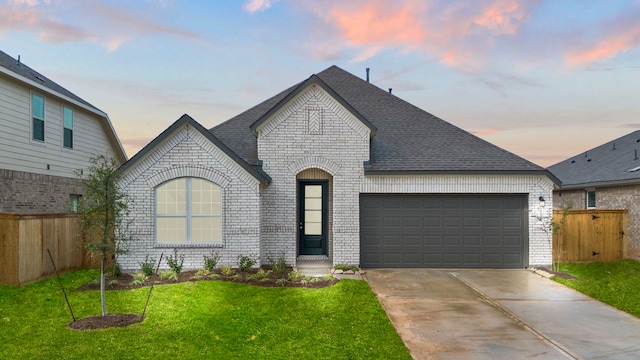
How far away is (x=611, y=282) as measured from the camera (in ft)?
40.8

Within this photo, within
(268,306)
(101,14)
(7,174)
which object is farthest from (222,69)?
(268,306)

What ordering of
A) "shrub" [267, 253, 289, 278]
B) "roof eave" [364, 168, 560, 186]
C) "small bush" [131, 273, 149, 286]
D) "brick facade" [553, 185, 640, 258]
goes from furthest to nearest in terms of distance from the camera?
"brick facade" [553, 185, 640, 258] → "roof eave" [364, 168, 560, 186] → "shrub" [267, 253, 289, 278] → "small bush" [131, 273, 149, 286]

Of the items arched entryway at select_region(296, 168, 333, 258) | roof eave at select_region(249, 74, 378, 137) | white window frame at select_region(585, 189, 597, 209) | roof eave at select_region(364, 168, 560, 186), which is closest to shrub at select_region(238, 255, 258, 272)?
arched entryway at select_region(296, 168, 333, 258)

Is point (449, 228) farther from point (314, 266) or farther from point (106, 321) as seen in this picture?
point (106, 321)

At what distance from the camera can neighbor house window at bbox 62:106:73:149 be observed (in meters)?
17.4

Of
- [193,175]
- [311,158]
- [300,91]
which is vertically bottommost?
[193,175]

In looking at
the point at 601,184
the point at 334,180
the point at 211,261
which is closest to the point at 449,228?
the point at 334,180

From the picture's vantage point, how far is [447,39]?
16016 mm

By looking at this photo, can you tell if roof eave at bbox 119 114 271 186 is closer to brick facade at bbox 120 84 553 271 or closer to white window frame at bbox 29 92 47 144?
brick facade at bbox 120 84 553 271

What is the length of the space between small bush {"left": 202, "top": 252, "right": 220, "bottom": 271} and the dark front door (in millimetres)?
3073

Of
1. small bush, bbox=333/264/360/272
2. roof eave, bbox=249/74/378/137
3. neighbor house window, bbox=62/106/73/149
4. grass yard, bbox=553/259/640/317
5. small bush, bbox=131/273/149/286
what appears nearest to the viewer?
grass yard, bbox=553/259/640/317

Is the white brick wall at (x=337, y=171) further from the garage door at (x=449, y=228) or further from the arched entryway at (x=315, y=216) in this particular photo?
the arched entryway at (x=315, y=216)

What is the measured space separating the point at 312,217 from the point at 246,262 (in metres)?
3.02

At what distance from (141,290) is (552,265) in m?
12.6
